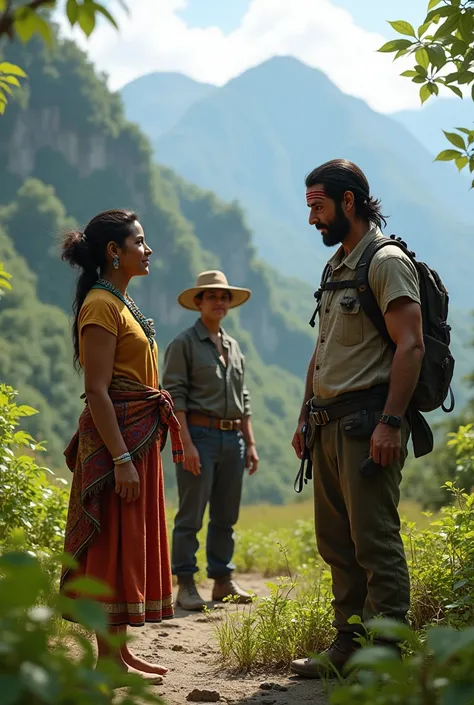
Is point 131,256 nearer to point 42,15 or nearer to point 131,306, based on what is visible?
point 131,306

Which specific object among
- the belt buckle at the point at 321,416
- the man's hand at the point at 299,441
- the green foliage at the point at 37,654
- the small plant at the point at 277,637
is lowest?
the green foliage at the point at 37,654

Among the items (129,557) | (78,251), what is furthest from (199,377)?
(129,557)

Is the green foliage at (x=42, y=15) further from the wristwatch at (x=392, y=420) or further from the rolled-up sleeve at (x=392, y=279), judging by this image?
the wristwatch at (x=392, y=420)

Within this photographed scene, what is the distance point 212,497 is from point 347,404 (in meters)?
3.01

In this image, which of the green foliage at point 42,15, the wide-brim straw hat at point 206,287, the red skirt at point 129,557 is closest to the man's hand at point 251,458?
the wide-brim straw hat at point 206,287

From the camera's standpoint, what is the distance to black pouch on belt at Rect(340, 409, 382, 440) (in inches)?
140

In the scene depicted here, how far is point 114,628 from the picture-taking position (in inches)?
147

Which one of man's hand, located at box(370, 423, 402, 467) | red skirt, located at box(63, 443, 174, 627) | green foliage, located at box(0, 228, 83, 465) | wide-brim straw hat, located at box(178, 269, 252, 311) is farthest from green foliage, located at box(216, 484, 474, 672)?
green foliage, located at box(0, 228, 83, 465)

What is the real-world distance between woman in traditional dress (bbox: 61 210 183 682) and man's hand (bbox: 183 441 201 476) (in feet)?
6.41

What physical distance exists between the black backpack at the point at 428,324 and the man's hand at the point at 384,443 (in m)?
0.23

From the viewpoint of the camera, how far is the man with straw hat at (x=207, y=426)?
6125 millimetres

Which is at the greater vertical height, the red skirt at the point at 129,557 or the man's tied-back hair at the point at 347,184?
the man's tied-back hair at the point at 347,184

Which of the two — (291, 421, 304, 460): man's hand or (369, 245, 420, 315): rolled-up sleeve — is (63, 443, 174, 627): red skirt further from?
(369, 245, 420, 315): rolled-up sleeve

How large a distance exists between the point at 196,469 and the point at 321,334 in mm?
2416
